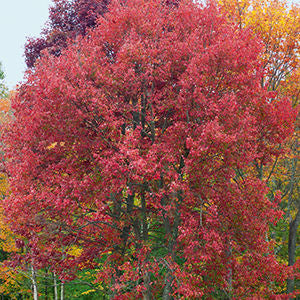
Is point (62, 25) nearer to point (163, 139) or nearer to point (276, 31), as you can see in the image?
point (163, 139)

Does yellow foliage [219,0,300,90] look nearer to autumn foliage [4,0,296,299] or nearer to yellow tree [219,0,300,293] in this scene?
yellow tree [219,0,300,293]

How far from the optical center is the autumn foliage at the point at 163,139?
28.0 feet

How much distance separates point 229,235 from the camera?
28.8 feet

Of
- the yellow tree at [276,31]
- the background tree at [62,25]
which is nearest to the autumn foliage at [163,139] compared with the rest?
the yellow tree at [276,31]

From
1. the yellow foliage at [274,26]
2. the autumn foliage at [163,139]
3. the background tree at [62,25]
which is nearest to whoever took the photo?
the autumn foliage at [163,139]

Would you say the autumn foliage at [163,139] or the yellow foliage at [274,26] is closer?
Result: the autumn foliage at [163,139]

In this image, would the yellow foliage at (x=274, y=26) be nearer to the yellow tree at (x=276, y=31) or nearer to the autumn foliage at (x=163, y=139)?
the yellow tree at (x=276, y=31)

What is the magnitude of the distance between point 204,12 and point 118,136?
4.75 meters

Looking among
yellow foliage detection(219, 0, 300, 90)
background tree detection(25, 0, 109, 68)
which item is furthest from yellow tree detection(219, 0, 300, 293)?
background tree detection(25, 0, 109, 68)

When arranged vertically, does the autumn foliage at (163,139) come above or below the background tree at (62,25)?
below

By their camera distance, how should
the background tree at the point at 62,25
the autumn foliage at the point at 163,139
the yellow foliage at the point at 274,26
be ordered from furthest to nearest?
1. the background tree at the point at 62,25
2. the yellow foliage at the point at 274,26
3. the autumn foliage at the point at 163,139

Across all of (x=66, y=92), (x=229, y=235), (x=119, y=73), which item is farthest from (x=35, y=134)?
(x=229, y=235)

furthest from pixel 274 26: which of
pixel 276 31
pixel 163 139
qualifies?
pixel 163 139

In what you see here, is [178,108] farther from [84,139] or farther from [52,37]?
[52,37]
